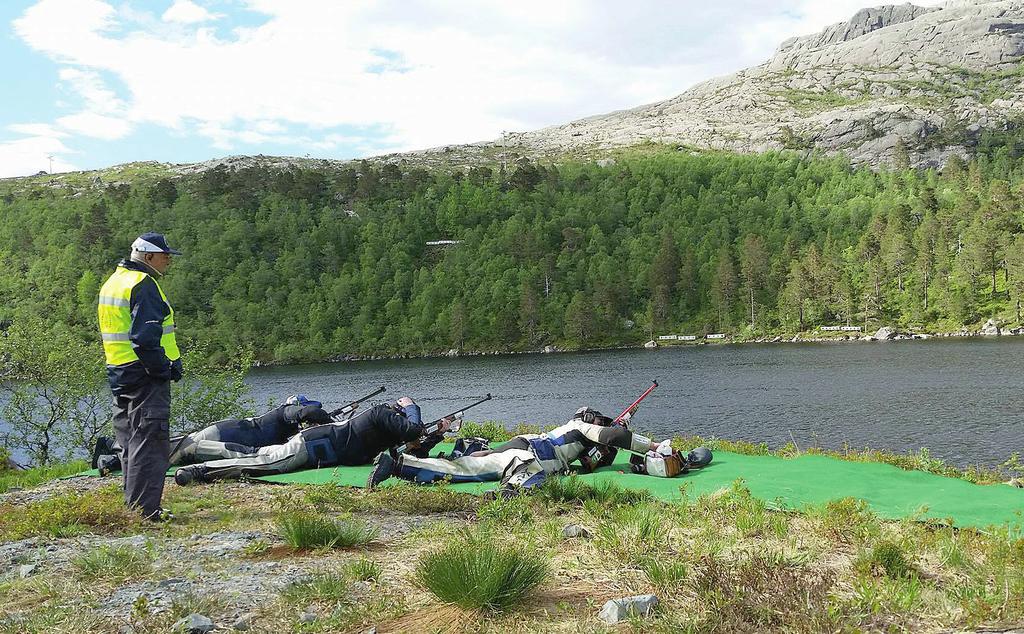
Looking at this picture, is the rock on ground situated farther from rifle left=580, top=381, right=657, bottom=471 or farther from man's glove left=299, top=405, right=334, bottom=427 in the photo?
man's glove left=299, top=405, right=334, bottom=427

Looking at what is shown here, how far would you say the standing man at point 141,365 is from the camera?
20.7 ft

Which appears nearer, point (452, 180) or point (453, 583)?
point (453, 583)

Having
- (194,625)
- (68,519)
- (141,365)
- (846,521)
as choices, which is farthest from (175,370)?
(846,521)

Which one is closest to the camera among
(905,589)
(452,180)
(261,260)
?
(905,589)

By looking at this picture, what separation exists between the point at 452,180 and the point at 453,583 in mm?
156122

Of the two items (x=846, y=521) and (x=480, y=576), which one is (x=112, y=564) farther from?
(x=846, y=521)

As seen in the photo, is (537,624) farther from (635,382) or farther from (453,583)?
(635,382)

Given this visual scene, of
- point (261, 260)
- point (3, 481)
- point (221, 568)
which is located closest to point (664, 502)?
point (221, 568)

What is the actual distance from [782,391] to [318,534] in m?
37.6

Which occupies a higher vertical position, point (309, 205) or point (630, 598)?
point (309, 205)

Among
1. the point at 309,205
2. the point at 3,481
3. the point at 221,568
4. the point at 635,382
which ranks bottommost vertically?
the point at 635,382

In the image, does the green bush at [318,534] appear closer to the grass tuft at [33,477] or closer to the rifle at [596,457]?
the rifle at [596,457]

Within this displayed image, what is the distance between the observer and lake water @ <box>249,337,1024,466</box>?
2505 cm

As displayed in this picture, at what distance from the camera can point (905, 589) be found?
3771 millimetres
